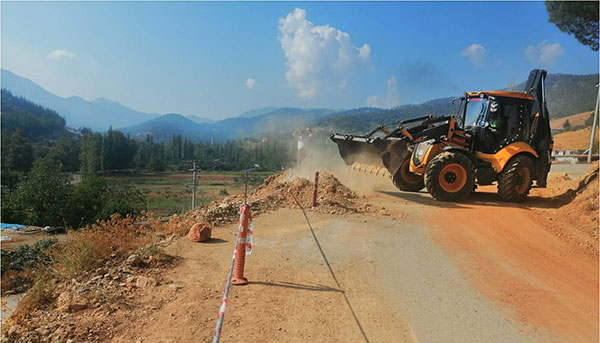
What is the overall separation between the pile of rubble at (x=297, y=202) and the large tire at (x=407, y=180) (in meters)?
2.14

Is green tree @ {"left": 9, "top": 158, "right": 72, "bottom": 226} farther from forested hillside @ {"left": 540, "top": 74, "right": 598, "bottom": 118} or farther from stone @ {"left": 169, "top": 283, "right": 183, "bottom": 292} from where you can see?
forested hillside @ {"left": 540, "top": 74, "right": 598, "bottom": 118}

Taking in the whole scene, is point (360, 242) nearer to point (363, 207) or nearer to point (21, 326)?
point (363, 207)

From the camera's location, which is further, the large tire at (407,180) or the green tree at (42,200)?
the green tree at (42,200)

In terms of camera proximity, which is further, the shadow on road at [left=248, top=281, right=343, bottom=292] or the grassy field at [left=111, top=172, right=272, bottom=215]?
the grassy field at [left=111, top=172, right=272, bottom=215]

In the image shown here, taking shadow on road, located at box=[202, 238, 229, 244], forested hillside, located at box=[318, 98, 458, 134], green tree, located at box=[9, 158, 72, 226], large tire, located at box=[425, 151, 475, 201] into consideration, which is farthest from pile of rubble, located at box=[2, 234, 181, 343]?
green tree, located at box=[9, 158, 72, 226]

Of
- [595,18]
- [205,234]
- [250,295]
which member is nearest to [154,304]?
[250,295]

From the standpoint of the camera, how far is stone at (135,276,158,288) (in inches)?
190

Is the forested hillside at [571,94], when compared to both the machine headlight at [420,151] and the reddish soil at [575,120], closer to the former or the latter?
the reddish soil at [575,120]

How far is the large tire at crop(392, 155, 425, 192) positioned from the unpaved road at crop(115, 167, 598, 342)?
12.6 feet

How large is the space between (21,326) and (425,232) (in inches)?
278

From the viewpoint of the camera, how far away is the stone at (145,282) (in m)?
4.82

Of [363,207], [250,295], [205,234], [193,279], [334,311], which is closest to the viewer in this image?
[334,311]

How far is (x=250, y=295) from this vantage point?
4551 mm

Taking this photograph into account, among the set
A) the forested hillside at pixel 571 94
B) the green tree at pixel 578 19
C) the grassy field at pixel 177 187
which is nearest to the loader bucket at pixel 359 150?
the green tree at pixel 578 19
